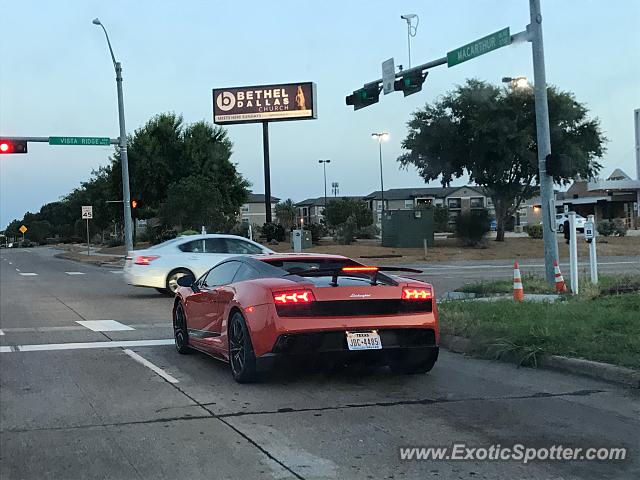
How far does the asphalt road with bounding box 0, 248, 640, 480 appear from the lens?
4.78 metres

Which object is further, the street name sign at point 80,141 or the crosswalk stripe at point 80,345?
the street name sign at point 80,141

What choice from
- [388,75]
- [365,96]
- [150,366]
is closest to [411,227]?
[365,96]

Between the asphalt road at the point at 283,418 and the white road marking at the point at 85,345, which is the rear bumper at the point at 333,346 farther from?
the white road marking at the point at 85,345

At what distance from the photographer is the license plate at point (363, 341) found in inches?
276

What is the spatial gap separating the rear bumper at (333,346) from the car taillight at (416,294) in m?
0.33

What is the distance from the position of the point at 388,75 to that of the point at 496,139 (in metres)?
15.3

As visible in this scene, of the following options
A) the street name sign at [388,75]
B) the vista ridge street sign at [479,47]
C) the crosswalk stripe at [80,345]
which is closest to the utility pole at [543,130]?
the vista ridge street sign at [479,47]

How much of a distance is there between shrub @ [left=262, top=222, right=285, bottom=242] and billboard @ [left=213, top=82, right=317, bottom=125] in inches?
411

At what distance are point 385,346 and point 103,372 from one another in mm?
3314

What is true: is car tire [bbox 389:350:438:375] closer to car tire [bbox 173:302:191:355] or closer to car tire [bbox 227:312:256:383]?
car tire [bbox 227:312:256:383]

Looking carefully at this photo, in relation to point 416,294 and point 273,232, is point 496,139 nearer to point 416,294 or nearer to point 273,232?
point 273,232

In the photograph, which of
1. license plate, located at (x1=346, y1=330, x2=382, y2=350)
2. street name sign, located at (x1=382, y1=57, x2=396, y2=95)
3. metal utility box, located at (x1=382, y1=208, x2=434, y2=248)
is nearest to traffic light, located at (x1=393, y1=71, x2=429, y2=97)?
street name sign, located at (x1=382, y1=57, x2=396, y2=95)

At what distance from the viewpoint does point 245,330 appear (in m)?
7.27

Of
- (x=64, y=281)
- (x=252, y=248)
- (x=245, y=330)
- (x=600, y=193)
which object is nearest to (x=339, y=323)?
(x=245, y=330)
